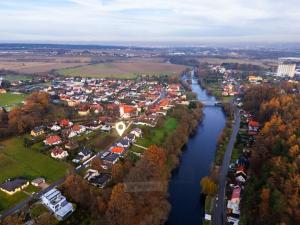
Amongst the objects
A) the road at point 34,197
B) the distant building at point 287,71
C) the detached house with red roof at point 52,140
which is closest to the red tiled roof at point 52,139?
the detached house with red roof at point 52,140

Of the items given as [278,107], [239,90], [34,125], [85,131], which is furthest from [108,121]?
[239,90]

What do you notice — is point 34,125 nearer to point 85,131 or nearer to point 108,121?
point 85,131

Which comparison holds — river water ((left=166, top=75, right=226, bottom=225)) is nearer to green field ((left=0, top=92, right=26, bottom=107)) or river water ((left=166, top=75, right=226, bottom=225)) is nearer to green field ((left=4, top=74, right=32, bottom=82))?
green field ((left=0, top=92, right=26, bottom=107))

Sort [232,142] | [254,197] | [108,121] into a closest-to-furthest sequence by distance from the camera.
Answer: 1. [254,197]
2. [232,142]
3. [108,121]

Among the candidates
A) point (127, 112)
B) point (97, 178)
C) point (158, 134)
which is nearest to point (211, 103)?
point (127, 112)

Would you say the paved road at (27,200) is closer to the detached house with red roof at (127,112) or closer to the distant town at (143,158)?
the distant town at (143,158)
